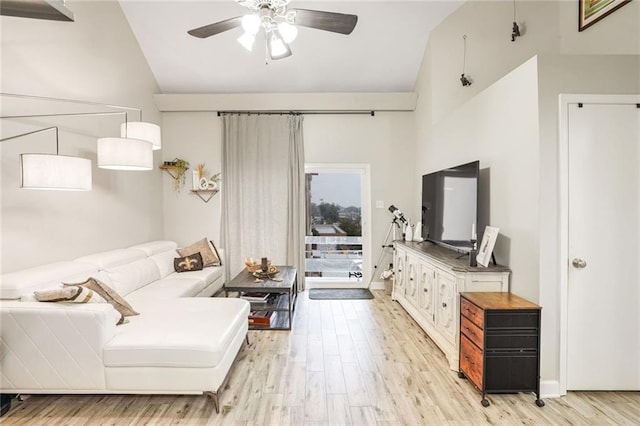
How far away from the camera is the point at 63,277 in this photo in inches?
111

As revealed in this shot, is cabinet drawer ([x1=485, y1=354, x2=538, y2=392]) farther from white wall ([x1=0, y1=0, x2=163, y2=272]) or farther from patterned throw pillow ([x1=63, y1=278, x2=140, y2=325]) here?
white wall ([x1=0, y1=0, x2=163, y2=272])

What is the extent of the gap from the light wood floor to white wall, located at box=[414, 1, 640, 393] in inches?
13.2

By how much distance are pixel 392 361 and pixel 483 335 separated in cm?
90

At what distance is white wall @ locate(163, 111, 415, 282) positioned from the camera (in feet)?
17.7

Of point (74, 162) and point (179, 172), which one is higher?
point (179, 172)

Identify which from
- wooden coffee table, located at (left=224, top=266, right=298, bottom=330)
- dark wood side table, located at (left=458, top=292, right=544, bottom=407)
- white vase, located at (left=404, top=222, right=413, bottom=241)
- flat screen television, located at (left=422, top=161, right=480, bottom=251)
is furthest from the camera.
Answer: white vase, located at (left=404, top=222, right=413, bottom=241)

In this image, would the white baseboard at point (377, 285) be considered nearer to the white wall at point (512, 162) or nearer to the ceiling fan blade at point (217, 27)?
the white wall at point (512, 162)

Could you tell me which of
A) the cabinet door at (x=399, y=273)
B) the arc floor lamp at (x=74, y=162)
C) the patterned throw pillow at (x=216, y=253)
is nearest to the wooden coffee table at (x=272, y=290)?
the patterned throw pillow at (x=216, y=253)

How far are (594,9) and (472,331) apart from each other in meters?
2.99

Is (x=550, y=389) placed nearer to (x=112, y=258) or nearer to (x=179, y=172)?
(x=112, y=258)

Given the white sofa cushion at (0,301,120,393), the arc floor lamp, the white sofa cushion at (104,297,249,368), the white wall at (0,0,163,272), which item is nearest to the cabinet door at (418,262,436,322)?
the white sofa cushion at (104,297,249,368)

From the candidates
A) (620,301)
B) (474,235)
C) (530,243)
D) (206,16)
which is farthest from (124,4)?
(620,301)

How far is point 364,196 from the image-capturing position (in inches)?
215

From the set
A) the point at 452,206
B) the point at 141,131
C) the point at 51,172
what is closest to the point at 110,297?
the point at 51,172
